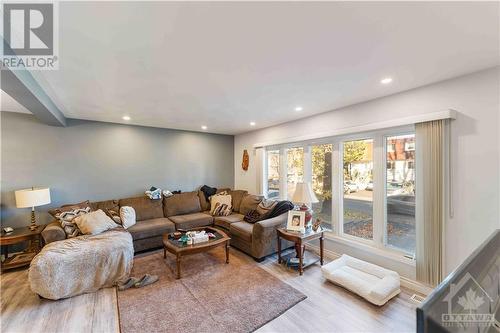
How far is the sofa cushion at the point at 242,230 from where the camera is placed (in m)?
3.33

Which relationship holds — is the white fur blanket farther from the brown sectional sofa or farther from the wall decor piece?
the wall decor piece

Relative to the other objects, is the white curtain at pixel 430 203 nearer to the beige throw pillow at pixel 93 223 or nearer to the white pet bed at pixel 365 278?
the white pet bed at pixel 365 278

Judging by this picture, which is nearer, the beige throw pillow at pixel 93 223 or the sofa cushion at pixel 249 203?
the beige throw pillow at pixel 93 223

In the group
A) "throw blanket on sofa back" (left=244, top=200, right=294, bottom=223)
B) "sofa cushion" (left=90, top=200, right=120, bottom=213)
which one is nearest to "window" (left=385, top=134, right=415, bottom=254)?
"throw blanket on sofa back" (left=244, top=200, right=294, bottom=223)

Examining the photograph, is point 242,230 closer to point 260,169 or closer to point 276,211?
point 276,211

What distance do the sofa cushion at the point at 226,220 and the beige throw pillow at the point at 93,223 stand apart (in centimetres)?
177

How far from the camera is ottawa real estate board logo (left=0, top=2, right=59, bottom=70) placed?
1.20 metres

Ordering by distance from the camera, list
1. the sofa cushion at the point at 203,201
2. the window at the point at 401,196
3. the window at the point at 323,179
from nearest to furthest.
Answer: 1. the window at the point at 401,196
2. the window at the point at 323,179
3. the sofa cushion at the point at 203,201

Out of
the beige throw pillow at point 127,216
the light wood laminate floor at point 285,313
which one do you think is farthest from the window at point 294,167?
the beige throw pillow at point 127,216

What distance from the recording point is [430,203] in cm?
229

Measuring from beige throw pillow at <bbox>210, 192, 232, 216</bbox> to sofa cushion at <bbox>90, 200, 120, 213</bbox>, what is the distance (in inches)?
69.6

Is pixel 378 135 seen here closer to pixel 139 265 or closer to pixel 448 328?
pixel 448 328

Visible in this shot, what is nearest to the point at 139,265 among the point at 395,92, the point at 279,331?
the point at 279,331

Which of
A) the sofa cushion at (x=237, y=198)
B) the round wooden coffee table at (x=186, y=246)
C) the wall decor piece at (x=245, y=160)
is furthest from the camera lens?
the wall decor piece at (x=245, y=160)
